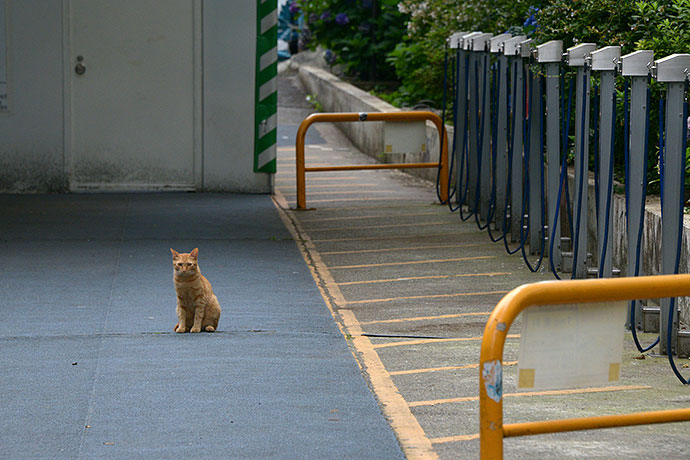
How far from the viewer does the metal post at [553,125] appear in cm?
778

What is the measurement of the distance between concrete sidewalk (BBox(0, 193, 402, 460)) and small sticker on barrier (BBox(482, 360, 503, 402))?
1.27 metres

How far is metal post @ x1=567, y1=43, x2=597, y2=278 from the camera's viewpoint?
700cm

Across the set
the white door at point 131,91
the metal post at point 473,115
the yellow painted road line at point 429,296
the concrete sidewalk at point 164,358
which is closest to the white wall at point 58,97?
the white door at point 131,91

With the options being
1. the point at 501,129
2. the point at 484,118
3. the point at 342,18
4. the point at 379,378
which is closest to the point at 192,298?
the point at 379,378

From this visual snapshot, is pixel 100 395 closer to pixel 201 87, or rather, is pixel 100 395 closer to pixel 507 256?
pixel 507 256

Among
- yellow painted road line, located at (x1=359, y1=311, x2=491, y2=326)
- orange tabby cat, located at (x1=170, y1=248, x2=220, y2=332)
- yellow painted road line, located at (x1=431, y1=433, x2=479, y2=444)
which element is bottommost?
yellow painted road line, located at (x1=431, y1=433, x2=479, y2=444)

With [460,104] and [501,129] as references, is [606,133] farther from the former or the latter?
[460,104]

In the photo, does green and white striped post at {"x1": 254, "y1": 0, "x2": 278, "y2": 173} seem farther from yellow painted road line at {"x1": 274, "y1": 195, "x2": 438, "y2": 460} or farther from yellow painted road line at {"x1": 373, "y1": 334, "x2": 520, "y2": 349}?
yellow painted road line at {"x1": 373, "y1": 334, "x2": 520, "y2": 349}

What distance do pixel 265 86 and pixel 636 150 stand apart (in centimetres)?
642

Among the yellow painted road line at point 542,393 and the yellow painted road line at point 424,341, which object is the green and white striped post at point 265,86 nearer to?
the yellow painted road line at point 424,341

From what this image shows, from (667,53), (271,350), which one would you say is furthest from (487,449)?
(667,53)

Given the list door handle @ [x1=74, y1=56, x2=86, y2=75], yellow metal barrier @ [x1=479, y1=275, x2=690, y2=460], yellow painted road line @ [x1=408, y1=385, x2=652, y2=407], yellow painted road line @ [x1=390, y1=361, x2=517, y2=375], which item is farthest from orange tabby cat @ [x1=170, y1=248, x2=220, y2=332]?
door handle @ [x1=74, y1=56, x2=86, y2=75]

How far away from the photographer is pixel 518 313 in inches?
123

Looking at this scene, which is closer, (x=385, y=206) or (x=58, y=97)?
(x=385, y=206)
